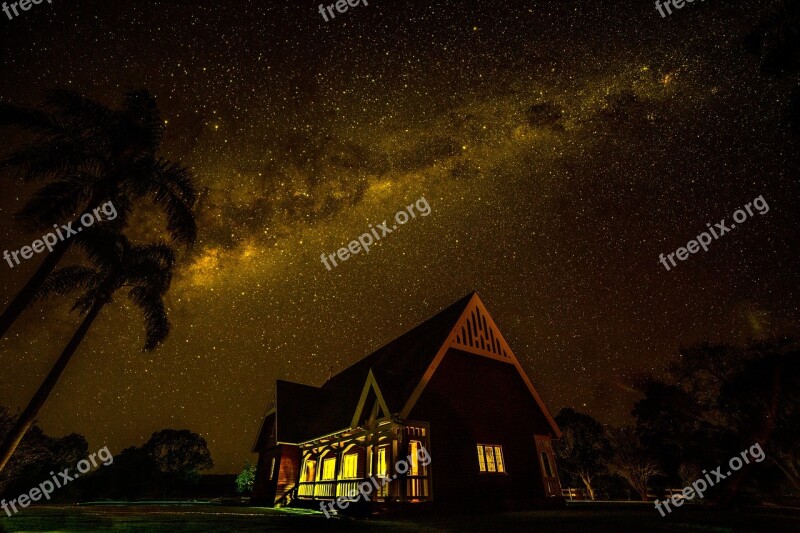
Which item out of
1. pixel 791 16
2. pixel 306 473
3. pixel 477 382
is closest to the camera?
pixel 791 16

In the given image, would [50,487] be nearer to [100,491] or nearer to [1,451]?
[100,491]

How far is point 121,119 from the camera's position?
15.0 meters

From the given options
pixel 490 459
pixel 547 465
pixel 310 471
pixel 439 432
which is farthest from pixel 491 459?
pixel 310 471

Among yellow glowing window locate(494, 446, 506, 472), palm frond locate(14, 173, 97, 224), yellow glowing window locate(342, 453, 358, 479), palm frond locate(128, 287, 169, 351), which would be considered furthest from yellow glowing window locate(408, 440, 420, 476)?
palm frond locate(14, 173, 97, 224)

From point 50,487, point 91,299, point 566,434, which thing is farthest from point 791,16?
point 50,487

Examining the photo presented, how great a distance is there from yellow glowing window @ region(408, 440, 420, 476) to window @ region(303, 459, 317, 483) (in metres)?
9.70

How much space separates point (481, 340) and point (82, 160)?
18063 millimetres

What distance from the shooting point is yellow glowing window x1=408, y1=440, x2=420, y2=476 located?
15.5 meters

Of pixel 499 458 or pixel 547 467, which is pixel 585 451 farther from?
pixel 499 458

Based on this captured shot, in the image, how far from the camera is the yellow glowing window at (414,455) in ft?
50.9

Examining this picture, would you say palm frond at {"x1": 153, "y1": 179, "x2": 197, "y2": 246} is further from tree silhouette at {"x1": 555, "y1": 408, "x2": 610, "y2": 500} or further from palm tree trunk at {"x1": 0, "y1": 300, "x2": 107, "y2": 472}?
tree silhouette at {"x1": 555, "y1": 408, "x2": 610, "y2": 500}

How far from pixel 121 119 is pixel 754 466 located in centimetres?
4442

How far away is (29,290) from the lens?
1302 centimetres

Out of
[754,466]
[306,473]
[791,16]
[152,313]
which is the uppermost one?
[791,16]
